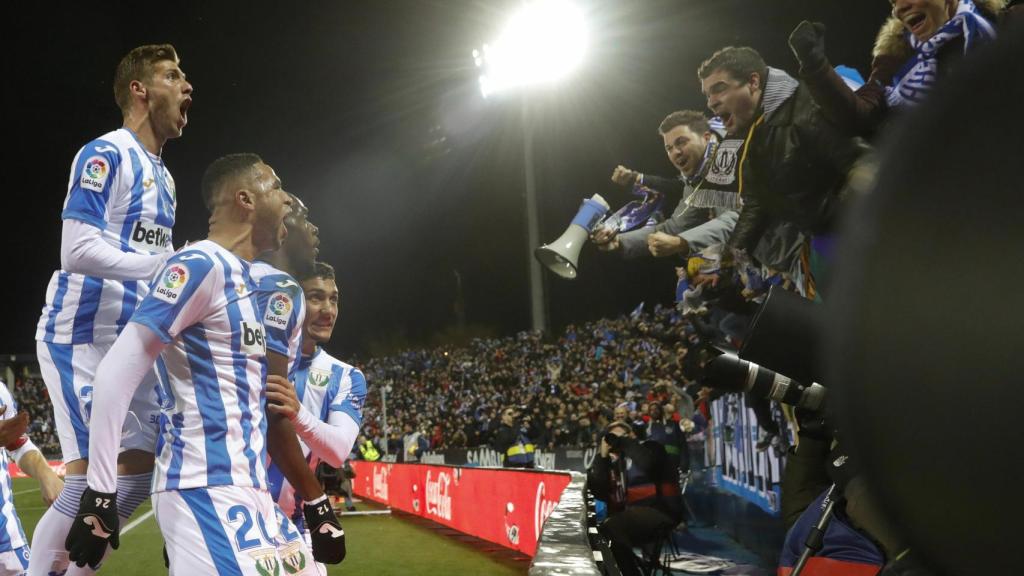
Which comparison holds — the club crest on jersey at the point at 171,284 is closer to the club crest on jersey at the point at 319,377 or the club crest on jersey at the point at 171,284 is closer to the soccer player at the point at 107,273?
the soccer player at the point at 107,273

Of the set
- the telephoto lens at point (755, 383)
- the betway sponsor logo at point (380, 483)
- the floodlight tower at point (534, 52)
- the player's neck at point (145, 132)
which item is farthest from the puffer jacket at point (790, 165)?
the betway sponsor logo at point (380, 483)

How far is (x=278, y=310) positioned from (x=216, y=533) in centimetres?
77

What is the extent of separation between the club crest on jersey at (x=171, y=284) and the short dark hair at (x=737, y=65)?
112 inches

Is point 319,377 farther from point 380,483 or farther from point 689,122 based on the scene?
point 380,483

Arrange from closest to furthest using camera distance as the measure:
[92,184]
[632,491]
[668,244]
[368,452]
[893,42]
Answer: [92,184], [893,42], [668,244], [632,491], [368,452]

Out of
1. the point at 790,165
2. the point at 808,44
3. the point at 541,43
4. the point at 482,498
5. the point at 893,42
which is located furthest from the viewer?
the point at 541,43

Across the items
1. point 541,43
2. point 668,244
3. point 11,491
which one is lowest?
point 11,491

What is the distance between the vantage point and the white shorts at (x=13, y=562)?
3898 millimetres

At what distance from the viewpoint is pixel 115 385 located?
2.23 meters

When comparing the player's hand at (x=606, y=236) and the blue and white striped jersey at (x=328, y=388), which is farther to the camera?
the player's hand at (x=606, y=236)

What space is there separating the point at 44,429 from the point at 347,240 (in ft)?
56.2

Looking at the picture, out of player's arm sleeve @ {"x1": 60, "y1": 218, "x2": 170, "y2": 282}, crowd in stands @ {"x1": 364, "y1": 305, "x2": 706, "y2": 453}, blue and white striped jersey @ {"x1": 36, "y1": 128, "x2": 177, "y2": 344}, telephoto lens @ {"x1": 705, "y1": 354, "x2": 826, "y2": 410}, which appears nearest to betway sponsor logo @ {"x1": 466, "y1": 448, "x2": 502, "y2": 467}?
crowd in stands @ {"x1": 364, "y1": 305, "x2": 706, "y2": 453}

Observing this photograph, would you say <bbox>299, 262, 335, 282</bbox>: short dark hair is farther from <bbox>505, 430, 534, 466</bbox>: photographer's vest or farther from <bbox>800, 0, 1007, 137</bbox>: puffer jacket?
<bbox>505, 430, 534, 466</bbox>: photographer's vest

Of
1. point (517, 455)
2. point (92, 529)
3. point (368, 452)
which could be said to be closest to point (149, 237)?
point (92, 529)
